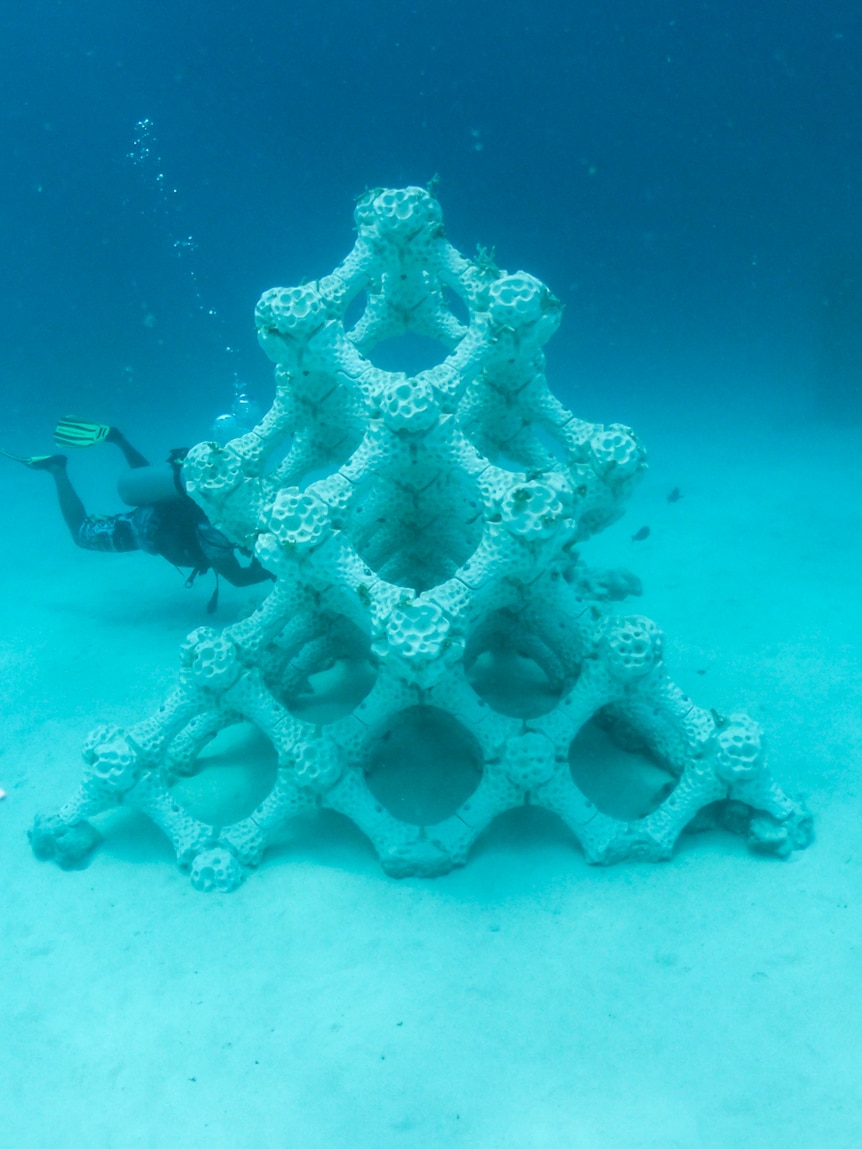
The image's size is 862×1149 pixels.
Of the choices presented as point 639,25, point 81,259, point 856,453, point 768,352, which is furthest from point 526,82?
point 856,453

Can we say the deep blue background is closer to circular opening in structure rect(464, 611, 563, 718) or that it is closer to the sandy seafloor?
circular opening in structure rect(464, 611, 563, 718)

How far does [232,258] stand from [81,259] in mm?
9357

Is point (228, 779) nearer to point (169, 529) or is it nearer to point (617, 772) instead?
point (617, 772)

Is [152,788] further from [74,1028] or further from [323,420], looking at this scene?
[323,420]

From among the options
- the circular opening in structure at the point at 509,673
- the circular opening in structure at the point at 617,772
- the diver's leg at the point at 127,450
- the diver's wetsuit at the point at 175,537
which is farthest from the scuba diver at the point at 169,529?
the circular opening in structure at the point at 617,772

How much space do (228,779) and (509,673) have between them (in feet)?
7.38

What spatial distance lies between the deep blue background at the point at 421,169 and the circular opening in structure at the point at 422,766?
91.9 feet

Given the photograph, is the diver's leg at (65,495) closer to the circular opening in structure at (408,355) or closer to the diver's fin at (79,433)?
the diver's fin at (79,433)

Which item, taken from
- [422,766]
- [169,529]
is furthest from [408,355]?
[422,766]

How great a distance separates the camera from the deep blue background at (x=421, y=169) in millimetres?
37938

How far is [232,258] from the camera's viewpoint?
44938 mm

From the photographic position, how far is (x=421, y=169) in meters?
45.0

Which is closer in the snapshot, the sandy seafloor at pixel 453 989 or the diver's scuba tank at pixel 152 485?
the sandy seafloor at pixel 453 989

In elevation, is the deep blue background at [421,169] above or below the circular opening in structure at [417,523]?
above
